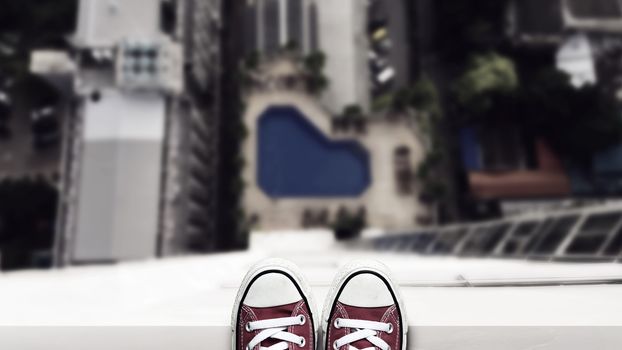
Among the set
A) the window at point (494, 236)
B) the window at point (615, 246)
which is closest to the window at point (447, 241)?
the window at point (494, 236)

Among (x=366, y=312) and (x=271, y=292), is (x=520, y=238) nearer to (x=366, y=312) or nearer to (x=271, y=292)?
(x=366, y=312)

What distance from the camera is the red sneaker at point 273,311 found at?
1.83m

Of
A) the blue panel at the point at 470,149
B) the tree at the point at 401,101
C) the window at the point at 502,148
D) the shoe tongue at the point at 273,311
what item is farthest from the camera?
the window at the point at 502,148

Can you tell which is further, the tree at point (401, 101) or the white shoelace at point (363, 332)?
the tree at point (401, 101)

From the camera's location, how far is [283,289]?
197 centimetres

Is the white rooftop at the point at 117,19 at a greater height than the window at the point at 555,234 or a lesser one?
greater

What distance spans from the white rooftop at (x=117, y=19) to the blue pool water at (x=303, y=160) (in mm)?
10167

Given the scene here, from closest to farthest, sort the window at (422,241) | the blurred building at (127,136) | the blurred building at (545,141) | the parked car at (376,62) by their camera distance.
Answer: the window at (422,241), the blurred building at (127,136), the blurred building at (545,141), the parked car at (376,62)

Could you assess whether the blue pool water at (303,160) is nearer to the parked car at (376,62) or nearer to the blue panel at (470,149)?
the blue panel at (470,149)

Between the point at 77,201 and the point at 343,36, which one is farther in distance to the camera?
the point at 343,36

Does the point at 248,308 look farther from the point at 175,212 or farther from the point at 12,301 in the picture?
the point at 175,212

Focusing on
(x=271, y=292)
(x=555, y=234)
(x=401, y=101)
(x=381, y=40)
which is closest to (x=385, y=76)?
(x=381, y=40)

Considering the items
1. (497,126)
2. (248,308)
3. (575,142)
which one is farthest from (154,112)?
(575,142)

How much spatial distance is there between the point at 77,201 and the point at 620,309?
82.2 ft
